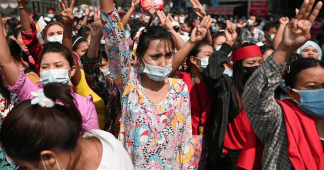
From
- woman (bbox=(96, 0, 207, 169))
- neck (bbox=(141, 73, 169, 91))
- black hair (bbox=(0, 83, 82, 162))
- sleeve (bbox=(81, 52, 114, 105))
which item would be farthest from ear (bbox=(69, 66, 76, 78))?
black hair (bbox=(0, 83, 82, 162))

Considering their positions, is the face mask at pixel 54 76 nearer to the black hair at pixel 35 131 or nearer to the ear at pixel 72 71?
the ear at pixel 72 71

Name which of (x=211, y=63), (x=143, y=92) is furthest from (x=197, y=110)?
(x=143, y=92)

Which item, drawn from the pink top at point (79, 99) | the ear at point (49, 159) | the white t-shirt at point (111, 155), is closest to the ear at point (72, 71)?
the pink top at point (79, 99)

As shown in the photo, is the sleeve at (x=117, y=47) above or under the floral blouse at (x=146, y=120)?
above

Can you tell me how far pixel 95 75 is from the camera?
2420mm

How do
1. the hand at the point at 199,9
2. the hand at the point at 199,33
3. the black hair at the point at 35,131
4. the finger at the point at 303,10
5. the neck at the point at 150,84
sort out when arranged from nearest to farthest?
the black hair at the point at 35,131 → the finger at the point at 303,10 → the neck at the point at 150,84 → the hand at the point at 199,33 → the hand at the point at 199,9

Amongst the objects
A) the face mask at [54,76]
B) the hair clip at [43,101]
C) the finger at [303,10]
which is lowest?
the face mask at [54,76]

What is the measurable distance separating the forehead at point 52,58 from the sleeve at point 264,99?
1541 mm

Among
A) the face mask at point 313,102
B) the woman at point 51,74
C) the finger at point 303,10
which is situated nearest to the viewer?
the finger at point 303,10

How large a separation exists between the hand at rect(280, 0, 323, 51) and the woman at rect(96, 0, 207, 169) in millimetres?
955

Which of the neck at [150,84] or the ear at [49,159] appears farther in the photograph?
the neck at [150,84]

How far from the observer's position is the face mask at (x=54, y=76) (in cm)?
239

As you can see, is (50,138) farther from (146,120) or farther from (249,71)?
(249,71)

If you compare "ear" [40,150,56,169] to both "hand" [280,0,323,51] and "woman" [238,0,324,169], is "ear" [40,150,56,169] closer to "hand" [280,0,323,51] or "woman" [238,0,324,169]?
"woman" [238,0,324,169]
